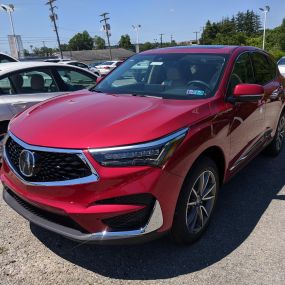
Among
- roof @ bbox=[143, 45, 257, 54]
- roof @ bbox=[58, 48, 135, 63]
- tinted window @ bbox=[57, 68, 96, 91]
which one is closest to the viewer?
roof @ bbox=[143, 45, 257, 54]

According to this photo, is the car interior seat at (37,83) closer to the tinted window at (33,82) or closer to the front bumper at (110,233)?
the tinted window at (33,82)

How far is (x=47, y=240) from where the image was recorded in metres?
3.39

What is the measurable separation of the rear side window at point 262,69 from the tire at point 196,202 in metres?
1.89

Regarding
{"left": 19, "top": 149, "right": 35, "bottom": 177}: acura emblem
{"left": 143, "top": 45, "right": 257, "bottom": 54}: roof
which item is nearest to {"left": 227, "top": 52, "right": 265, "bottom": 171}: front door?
{"left": 143, "top": 45, "right": 257, "bottom": 54}: roof

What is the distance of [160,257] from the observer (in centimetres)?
311

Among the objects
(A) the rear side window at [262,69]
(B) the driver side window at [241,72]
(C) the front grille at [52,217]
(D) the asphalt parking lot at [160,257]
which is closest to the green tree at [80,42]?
(A) the rear side window at [262,69]

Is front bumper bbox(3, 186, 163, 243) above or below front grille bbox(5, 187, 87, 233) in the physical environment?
below

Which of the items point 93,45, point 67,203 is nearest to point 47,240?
point 67,203

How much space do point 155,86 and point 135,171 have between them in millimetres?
1592

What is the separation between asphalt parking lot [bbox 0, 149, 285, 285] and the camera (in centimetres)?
286

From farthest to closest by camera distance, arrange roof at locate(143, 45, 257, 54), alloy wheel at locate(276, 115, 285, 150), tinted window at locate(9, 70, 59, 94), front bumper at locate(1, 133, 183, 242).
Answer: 1. alloy wheel at locate(276, 115, 285, 150)
2. tinted window at locate(9, 70, 59, 94)
3. roof at locate(143, 45, 257, 54)
4. front bumper at locate(1, 133, 183, 242)

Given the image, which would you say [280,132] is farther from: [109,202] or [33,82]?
[109,202]

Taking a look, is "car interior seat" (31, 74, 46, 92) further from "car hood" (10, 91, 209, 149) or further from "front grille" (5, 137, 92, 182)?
"front grille" (5, 137, 92, 182)

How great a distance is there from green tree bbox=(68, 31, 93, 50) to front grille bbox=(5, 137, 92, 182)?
5214 inches
